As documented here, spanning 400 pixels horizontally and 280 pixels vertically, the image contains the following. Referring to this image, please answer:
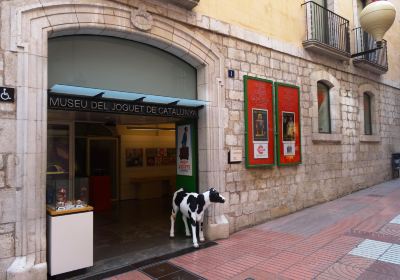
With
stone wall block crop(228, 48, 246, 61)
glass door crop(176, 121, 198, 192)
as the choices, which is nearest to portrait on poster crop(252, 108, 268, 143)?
stone wall block crop(228, 48, 246, 61)

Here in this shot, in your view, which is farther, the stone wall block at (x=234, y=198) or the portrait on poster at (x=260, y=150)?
the portrait on poster at (x=260, y=150)

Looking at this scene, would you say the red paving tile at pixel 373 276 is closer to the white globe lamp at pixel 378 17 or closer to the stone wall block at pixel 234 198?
the stone wall block at pixel 234 198

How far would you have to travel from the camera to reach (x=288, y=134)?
26.5 ft

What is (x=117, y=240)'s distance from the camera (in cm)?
627

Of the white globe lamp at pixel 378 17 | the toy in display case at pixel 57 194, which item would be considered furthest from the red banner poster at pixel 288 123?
the toy in display case at pixel 57 194

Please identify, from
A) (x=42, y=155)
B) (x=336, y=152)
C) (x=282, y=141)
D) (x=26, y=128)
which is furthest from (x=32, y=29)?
(x=336, y=152)

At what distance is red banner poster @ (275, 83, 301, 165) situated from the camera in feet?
25.6

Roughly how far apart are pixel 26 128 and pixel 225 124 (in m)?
3.74

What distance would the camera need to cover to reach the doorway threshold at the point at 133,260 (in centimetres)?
449

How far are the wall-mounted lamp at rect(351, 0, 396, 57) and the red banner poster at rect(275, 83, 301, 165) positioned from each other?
130 inches

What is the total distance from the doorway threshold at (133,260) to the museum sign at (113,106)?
237 centimetres

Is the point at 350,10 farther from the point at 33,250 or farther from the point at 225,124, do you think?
the point at 33,250

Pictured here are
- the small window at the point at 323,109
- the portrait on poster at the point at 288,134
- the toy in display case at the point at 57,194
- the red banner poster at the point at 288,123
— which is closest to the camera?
the toy in display case at the point at 57,194

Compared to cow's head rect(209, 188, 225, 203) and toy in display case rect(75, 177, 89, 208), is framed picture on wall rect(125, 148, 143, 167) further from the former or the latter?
cow's head rect(209, 188, 225, 203)
